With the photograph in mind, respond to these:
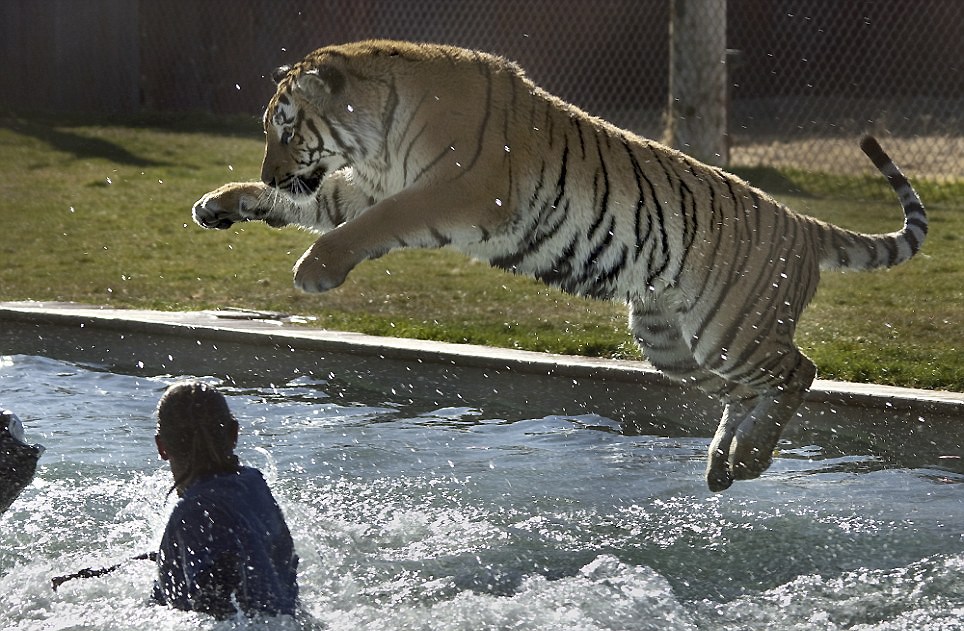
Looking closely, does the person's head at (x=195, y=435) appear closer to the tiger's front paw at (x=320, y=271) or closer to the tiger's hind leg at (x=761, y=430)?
the tiger's front paw at (x=320, y=271)

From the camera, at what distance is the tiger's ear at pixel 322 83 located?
4309mm

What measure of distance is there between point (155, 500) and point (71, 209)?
6395mm

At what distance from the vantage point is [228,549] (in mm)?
3197

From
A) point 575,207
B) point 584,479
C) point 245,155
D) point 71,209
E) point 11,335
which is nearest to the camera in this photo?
point 575,207

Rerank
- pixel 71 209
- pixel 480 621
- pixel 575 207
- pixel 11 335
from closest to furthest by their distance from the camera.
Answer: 1. pixel 480 621
2. pixel 575 207
3. pixel 11 335
4. pixel 71 209

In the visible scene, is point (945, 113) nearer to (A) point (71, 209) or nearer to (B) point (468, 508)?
(A) point (71, 209)

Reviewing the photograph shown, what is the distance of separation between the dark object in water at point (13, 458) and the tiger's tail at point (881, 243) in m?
2.73

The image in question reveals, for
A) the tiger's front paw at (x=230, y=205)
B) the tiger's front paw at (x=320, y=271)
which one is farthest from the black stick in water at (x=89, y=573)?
the tiger's front paw at (x=230, y=205)

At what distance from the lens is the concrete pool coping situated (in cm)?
487

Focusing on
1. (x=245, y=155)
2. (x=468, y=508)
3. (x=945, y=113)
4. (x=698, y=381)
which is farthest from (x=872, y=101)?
(x=468, y=508)

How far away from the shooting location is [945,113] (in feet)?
40.1

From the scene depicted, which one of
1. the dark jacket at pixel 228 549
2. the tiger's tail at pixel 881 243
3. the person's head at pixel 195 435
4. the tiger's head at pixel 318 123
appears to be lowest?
the dark jacket at pixel 228 549

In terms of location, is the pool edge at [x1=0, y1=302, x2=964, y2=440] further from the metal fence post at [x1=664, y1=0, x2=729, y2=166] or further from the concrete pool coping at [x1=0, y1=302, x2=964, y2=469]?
the metal fence post at [x1=664, y1=0, x2=729, y2=166]

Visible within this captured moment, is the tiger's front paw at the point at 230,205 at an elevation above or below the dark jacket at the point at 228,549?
above
